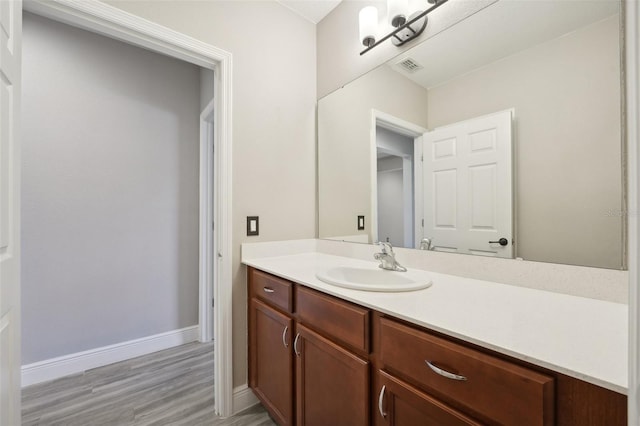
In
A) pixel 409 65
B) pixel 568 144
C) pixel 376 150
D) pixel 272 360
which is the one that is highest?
pixel 409 65

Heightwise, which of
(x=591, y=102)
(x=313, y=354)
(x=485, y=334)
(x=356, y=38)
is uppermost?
(x=356, y=38)

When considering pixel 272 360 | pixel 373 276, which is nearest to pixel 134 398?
pixel 272 360

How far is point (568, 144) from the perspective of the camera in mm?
956

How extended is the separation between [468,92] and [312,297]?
3.72ft

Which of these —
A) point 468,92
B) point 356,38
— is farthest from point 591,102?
point 356,38

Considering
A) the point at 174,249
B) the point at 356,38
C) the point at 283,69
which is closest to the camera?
the point at 356,38

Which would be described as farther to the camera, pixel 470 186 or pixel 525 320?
pixel 470 186

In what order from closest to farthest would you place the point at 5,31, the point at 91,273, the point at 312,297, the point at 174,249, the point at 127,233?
the point at 5,31 < the point at 312,297 < the point at 91,273 < the point at 127,233 < the point at 174,249

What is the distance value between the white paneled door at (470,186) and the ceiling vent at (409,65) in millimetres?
364

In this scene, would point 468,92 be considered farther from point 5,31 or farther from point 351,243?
point 5,31

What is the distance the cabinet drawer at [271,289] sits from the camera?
127cm

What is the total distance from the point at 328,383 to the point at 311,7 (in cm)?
224

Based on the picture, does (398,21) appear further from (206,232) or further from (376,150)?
(206,232)

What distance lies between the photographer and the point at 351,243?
69.6 inches
